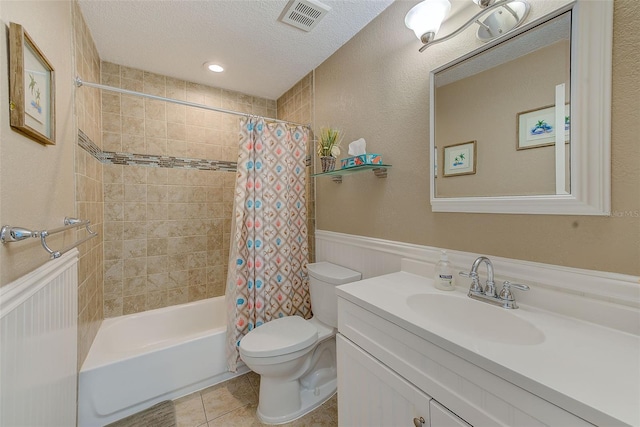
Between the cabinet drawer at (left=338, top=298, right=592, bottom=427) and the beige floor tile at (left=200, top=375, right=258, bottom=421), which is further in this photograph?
the beige floor tile at (left=200, top=375, right=258, bottom=421)

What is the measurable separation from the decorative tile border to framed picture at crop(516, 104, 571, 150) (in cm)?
229

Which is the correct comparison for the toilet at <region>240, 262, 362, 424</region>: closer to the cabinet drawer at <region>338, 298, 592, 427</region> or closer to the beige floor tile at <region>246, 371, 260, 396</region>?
the beige floor tile at <region>246, 371, 260, 396</region>

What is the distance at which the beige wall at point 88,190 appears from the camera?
4.65 ft

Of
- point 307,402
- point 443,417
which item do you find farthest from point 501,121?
point 307,402

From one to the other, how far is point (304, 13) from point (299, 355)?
6.64 feet

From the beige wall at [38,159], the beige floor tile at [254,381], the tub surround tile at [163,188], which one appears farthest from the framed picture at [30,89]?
the beige floor tile at [254,381]

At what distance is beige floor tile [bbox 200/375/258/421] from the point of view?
158 centimetres

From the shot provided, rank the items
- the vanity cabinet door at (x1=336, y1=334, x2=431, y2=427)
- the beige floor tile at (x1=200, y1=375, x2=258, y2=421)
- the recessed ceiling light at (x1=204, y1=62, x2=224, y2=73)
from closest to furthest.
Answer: the vanity cabinet door at (x1=336, y1=334, x2=431, y2=427), the beige floor tile at (x1=200, y1=375, x2=258, y2=421), the recessed ceiling light at (x1=204, y1=62, x2=224, y2=73)

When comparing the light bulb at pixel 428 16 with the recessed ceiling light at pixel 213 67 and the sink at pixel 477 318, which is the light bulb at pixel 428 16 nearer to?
the sink at pixel 477 318

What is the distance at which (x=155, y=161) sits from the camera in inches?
85.4

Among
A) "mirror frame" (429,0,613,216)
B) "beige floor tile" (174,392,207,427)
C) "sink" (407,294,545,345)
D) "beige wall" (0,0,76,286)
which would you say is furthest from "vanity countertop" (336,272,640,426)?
"beige floor tile" (174,392,207,427)

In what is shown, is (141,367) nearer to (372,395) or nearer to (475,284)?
(372,395)

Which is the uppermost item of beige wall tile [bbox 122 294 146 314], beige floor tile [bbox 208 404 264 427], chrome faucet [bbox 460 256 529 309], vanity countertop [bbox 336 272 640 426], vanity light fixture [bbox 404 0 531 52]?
vanity light fixture [bbox 404 0 531 52]

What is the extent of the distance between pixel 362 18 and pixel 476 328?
1796 mm
